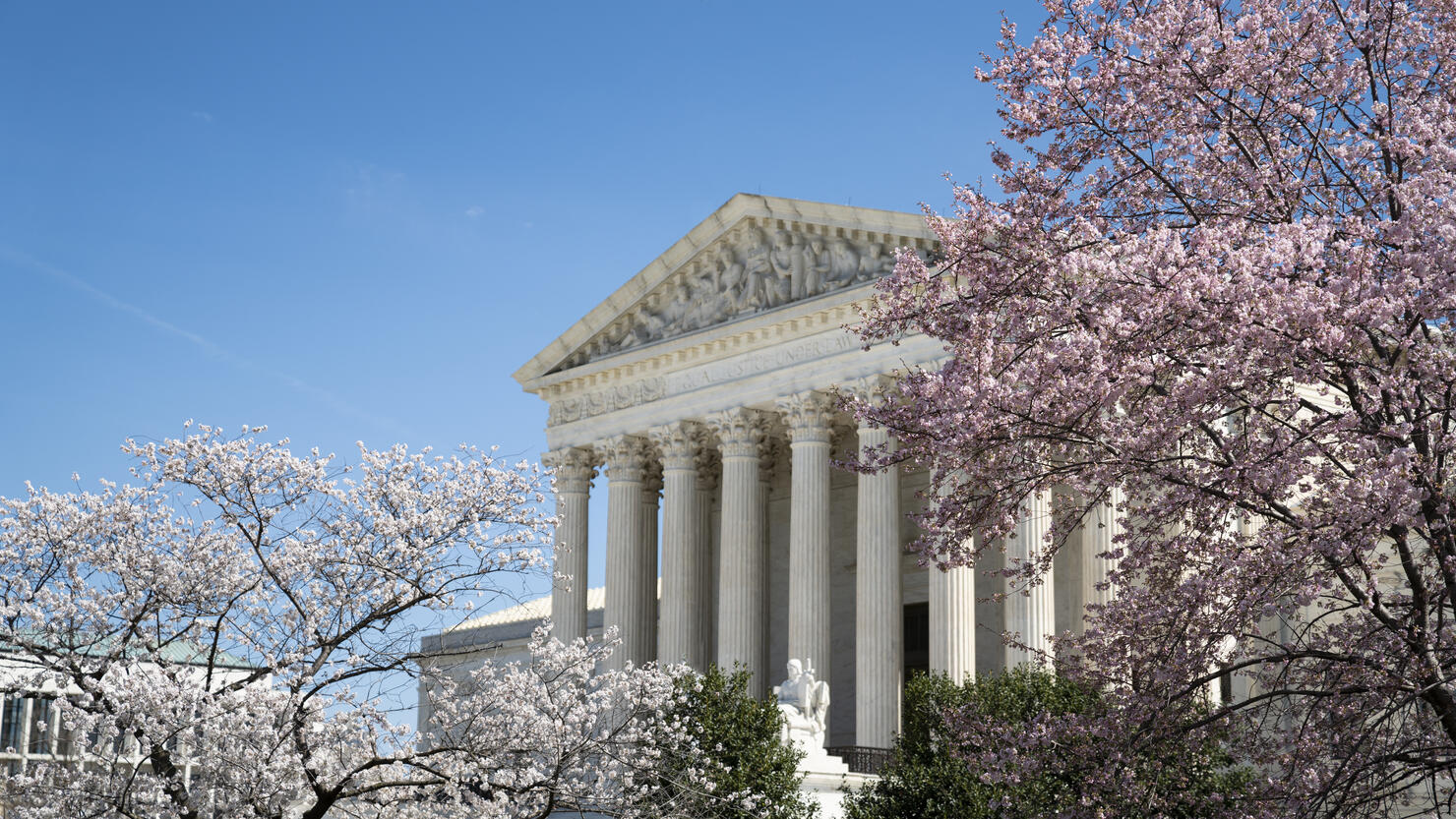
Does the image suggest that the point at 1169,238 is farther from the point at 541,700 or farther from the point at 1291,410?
the point at 541,700

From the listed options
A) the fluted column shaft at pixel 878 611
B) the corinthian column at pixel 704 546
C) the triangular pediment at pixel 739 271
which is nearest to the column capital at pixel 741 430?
the corinthian column at pixel 704 546

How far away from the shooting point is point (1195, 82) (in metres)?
13.3

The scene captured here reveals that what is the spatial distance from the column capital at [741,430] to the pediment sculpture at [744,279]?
2.50 metres

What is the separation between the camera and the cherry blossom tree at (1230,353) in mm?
10938

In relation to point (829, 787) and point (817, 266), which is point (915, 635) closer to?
point (817, 266)

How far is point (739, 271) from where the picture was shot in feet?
136

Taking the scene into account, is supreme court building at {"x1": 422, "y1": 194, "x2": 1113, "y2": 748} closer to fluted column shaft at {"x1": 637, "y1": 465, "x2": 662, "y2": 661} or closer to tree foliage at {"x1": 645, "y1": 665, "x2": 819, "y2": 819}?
fluted column shaft at {"x1": 637, "y1": 465, "x2": 662, "y2": 661}

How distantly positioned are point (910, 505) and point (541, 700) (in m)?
26.7

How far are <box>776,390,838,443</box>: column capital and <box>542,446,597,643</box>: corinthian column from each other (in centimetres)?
795

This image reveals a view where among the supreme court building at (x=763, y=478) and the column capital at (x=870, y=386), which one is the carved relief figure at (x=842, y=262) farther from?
the column capital at (x=870, y=386)

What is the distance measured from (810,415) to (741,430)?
229cm

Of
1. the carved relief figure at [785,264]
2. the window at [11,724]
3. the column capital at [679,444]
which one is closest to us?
the carved relief figure at [785,264]

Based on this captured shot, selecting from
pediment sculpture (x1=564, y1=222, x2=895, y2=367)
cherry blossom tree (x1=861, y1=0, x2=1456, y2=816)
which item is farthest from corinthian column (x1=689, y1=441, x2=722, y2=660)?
cherry blossom tree (x1=861, y1=0, x2=1456, y2=816)

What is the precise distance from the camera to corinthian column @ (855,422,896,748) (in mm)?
36156
